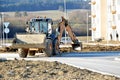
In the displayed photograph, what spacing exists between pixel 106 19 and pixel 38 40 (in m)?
51.9

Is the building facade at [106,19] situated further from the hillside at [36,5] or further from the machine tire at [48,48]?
the hillside at [36,5]

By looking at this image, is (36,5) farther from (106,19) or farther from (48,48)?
(48,48)

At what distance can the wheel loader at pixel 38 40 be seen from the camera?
32500mm

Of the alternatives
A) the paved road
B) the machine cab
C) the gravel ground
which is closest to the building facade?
the machine cab

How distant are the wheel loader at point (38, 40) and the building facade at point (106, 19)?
38.7m

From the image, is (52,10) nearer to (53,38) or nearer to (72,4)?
(72,4)

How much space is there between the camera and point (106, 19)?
83688mm

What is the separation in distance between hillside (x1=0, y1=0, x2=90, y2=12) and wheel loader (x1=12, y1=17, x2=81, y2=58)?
120371 mm

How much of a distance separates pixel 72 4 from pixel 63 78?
150m

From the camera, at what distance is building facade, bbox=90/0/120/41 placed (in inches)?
2931

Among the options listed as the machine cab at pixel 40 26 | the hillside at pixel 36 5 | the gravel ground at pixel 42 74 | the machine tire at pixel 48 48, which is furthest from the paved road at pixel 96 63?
the hillside at pixel 36 5

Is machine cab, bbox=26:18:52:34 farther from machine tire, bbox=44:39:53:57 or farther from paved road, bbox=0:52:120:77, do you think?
paved road, bbox=0:52:120:77

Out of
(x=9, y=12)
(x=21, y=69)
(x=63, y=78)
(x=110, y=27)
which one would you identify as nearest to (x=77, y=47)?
(x=21, y=69)

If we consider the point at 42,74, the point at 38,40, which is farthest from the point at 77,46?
the point at 42,74
